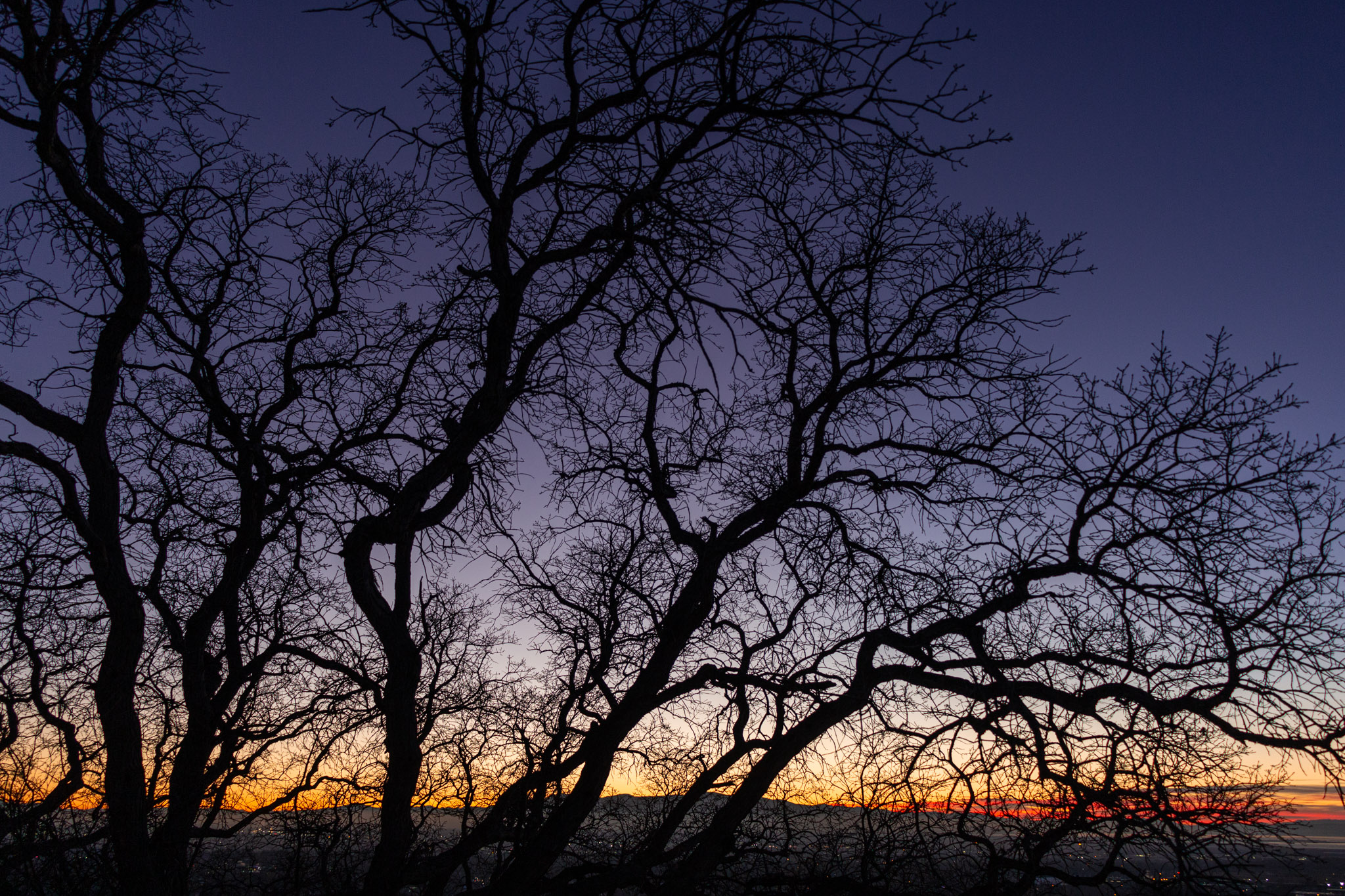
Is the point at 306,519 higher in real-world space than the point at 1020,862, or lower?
higher

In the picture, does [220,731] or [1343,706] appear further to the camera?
[220,731]

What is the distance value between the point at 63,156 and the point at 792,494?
5.72 m

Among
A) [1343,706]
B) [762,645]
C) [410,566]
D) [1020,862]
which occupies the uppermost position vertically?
[410,566]

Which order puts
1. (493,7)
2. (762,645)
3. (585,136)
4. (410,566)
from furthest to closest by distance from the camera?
(762,645) → (410,566) → (585,136) → (493,7)

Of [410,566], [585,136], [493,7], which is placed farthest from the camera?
[410,566]

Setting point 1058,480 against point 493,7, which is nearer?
point 493,7

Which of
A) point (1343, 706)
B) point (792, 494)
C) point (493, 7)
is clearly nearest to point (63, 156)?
point (493, 7)

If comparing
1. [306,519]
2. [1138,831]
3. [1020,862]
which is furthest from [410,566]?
[1138,831]

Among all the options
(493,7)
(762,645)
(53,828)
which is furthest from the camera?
(762,645)

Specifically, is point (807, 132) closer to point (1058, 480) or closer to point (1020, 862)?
point (1058, 480)

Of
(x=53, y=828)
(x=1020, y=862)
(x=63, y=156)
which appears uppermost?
(x=63, y=156)

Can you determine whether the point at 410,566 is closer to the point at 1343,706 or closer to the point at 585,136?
the point at 585,136

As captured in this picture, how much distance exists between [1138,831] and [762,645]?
2929 mm

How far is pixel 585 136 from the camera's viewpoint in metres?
5.66
